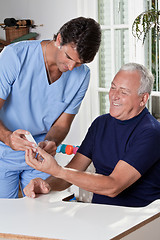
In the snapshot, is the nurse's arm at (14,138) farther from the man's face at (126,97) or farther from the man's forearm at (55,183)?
the man's face at (126,97)

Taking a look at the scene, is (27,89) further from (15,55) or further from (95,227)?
(95,227)

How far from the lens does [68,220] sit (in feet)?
4.52

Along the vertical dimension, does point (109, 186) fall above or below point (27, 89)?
below

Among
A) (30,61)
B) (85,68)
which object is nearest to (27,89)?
(30,61)

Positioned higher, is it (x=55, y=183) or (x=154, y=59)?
(x=154, y=59)

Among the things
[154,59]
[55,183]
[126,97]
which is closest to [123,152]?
[126,97]

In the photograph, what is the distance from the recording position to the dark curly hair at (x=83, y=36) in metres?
1.73

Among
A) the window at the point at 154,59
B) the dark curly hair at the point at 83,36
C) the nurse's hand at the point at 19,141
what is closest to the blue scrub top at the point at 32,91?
the nurse's hand at the point at 19,141

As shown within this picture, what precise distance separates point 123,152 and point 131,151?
0.38 ft

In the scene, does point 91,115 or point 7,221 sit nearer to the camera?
point 7,221

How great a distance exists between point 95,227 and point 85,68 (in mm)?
1028

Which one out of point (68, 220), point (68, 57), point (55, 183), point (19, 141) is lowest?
point (55, 183)

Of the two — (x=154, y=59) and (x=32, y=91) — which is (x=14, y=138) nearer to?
(x=32, y=91)

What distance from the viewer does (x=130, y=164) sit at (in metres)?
1.78
